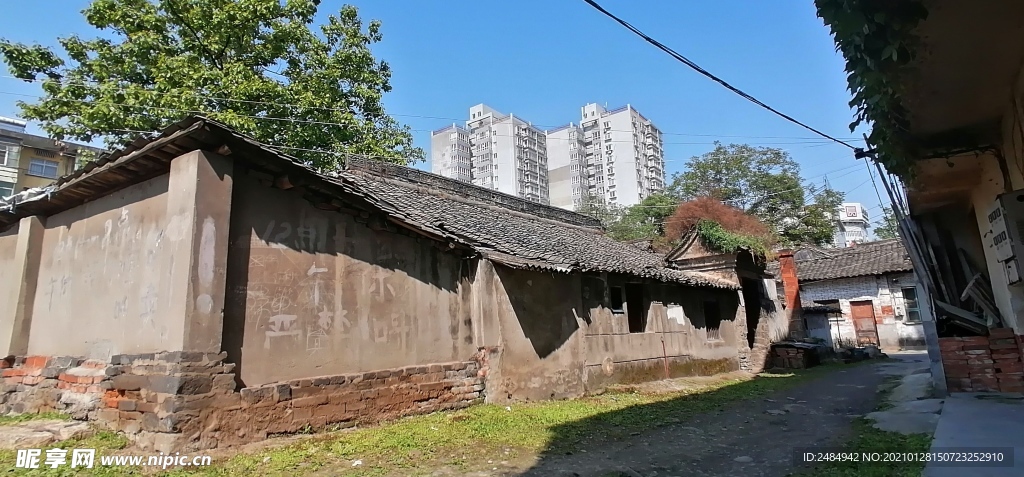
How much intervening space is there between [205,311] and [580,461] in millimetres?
4192

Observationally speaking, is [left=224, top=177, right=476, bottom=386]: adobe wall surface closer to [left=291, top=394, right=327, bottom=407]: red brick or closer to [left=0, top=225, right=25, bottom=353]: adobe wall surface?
[left=291, top=394, right=327, bottom=407]: red brick

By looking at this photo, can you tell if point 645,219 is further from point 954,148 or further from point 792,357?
point 954,148

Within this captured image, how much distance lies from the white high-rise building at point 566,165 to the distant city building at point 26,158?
51.2 meters

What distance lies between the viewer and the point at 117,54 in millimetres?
14391

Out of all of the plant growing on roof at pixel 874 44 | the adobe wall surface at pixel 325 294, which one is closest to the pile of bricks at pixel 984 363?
the plant growing on roof at pixel 874 44

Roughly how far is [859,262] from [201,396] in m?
A: 28.1

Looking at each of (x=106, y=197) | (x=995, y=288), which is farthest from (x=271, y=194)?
(x=995, y=288)

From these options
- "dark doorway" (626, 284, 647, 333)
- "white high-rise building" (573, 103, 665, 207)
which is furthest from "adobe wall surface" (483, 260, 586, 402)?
"white high-rise building" (573, 103, 665, 207)

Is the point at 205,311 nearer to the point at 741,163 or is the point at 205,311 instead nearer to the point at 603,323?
the point at 603,323

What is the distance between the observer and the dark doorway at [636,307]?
12664 millimetres

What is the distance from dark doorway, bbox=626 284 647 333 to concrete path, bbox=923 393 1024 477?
A: 21.1 ft

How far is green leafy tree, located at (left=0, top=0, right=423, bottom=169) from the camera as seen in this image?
13.4 m

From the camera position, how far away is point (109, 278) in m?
6.88

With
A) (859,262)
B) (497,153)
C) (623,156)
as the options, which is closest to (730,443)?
(859,262)
